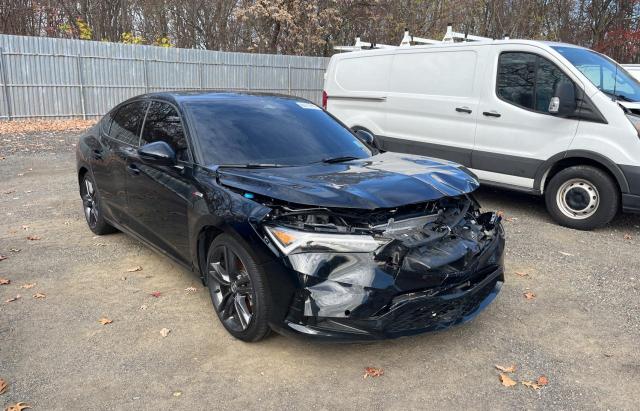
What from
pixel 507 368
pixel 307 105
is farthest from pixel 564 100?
pixel 507 368

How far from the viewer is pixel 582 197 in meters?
6.02

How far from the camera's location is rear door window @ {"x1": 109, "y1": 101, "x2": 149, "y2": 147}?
15.4 feet

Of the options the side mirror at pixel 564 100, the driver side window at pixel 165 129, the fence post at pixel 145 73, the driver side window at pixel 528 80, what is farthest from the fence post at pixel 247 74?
the driver side window at pixel 165 129

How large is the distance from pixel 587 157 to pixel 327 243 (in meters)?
4.20

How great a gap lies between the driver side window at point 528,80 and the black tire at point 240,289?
4.46 metres

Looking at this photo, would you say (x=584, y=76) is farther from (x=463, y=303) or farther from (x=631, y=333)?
(x=463, y=303)

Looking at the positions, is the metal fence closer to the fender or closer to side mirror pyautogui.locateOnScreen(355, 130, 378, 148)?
side mirror pyautogui.locateOnScreen(355, 130, 378, 148)

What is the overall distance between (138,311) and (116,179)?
1.47 meters

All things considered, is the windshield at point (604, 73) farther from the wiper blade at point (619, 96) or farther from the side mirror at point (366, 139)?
the side mirror at point (366, 139)

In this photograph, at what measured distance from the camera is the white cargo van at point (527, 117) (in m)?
5.72

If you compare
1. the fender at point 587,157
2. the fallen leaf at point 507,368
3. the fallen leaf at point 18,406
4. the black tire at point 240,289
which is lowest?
the fallen leaf at point 18,406

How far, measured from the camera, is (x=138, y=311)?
3953 mm

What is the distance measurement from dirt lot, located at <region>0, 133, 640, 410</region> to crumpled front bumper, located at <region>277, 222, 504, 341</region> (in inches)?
14.3

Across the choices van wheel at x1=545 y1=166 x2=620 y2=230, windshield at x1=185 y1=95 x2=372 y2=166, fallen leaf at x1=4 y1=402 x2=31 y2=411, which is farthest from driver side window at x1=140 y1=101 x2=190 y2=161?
van wheel at x1=545 y1=166 x2=620 y2=230
